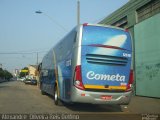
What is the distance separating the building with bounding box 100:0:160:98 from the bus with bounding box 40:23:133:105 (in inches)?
289

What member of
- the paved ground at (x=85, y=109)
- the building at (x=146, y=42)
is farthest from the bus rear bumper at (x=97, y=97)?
the building at (x=146, y=42)

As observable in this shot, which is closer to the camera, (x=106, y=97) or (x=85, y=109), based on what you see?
(x=106, y=97)

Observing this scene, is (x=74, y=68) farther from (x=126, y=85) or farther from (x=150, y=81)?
(x=150, y=81)

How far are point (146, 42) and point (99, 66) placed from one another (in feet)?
31.5

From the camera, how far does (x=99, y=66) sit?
42.9ft

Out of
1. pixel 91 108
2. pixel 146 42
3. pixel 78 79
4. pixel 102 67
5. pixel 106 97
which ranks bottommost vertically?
pixel 91 108

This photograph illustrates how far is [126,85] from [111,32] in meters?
2.29

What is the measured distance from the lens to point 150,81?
21250mm

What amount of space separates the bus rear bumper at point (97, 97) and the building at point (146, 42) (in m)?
7.66

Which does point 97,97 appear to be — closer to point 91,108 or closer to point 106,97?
point 106,97

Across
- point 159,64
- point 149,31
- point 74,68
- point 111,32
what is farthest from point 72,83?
point 149,31

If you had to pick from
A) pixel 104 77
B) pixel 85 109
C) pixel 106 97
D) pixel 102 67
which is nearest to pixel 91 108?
pixel 85 109

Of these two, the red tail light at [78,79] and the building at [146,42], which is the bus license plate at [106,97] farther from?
the building at [146,42]

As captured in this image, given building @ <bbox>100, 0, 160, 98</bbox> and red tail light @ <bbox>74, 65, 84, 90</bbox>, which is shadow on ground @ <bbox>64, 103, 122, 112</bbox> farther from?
building @ <bbox>100, 0, 160, 98</bbox>
